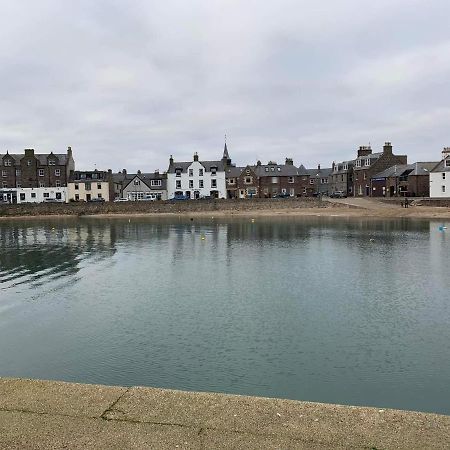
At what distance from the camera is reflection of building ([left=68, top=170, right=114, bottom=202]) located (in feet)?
378

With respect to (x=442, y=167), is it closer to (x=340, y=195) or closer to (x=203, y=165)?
(x=340, y=195)

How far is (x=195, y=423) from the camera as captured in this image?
6.01 m

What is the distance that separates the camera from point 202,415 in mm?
6293

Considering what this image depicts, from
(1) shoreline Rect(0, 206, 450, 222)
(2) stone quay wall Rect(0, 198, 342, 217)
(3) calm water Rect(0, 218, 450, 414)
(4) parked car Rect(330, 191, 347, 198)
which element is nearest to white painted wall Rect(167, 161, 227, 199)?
(2) stone quay wall Rect(0, 198, 342, 217)

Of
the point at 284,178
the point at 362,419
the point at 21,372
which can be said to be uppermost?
the point at 284,178

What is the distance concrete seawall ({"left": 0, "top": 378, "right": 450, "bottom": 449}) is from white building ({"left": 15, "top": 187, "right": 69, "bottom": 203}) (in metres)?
113

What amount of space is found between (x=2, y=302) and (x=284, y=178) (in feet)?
306

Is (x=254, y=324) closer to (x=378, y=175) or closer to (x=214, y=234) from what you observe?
(x=214, y=234)

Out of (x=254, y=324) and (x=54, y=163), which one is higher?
(x=54, y=163)

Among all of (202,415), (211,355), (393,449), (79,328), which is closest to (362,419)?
(393,449)

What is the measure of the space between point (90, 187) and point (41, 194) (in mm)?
11341

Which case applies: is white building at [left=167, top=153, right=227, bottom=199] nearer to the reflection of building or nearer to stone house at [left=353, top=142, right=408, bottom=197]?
the reflection of building

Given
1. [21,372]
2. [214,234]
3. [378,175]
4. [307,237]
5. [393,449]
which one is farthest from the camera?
[378,175]

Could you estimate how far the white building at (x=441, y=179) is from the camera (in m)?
87.9
